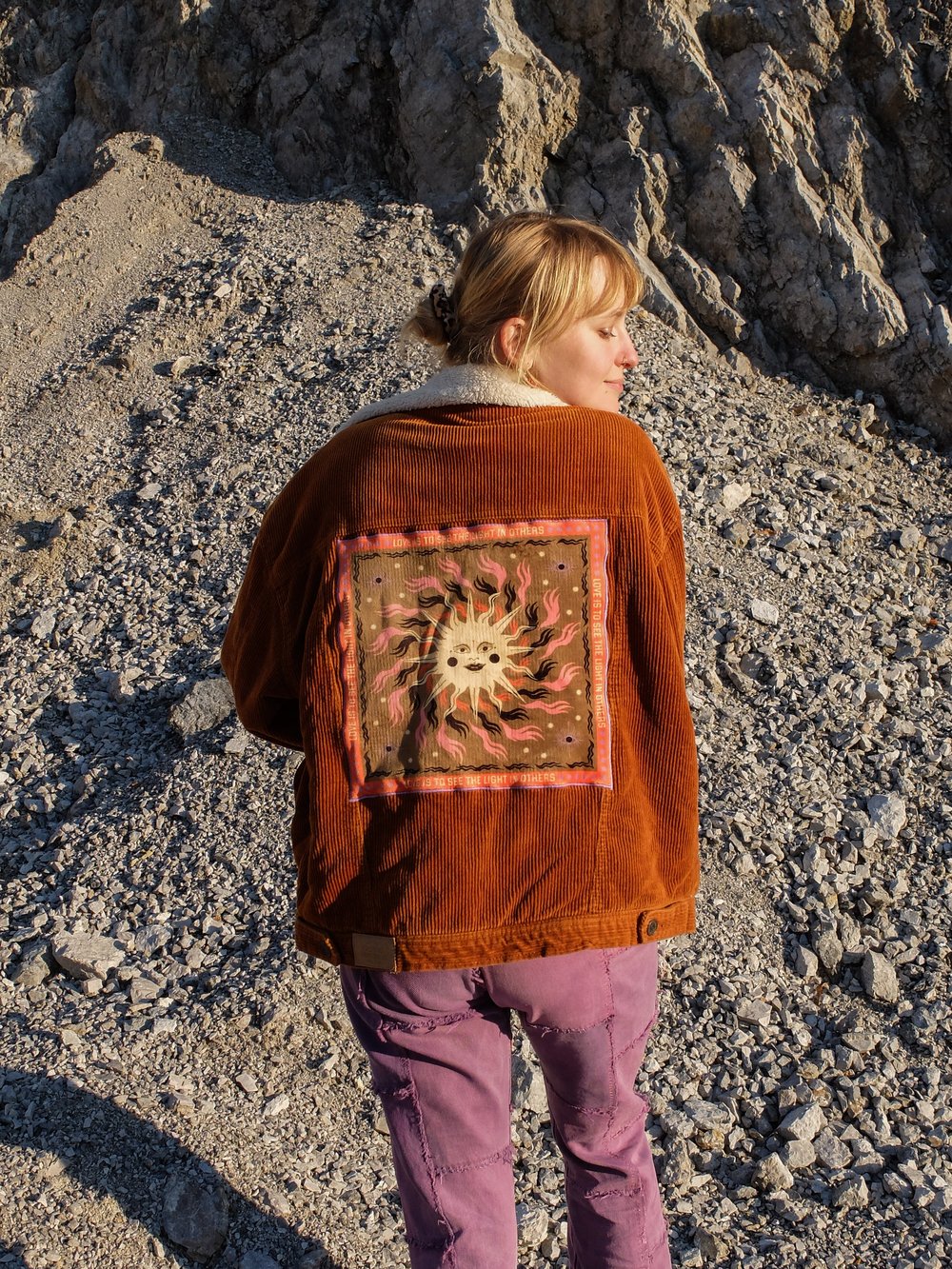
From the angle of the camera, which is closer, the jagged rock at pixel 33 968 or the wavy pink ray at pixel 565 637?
the wavy pink ray at pixel 565 637

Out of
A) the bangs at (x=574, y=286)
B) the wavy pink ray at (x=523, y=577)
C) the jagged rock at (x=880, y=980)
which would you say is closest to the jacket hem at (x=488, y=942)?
the wavy pink ray at (x=523, y=577)

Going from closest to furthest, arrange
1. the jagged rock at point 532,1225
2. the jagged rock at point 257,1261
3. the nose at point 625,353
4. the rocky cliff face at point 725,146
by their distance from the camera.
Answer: the nose at point 625,353 < the jagged rock at point 257,1261 < the jagged rock at point 532,1225 < the rocky cliff face at point 725,146

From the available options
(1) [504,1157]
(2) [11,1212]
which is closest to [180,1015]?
(2) [11,1212]

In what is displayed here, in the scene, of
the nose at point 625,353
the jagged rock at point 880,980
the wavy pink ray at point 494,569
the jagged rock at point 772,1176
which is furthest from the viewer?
the jagged rock at point 880,980

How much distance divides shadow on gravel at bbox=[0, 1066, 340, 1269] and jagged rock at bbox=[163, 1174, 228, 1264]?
2 cm

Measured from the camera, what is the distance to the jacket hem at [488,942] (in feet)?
5.33

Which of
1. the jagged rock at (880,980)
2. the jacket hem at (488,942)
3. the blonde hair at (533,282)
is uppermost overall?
the blonde hair at (533,282)

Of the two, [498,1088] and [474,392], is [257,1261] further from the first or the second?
[474,392]

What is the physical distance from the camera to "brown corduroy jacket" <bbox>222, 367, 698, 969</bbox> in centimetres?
161

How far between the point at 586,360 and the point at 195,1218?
81.4 inches

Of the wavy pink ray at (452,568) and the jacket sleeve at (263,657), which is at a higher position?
the wavy pink ray at (452,568)

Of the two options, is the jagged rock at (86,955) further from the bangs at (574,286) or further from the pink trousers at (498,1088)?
the bangs at (574,286)

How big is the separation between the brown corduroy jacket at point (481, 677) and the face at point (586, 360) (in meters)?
0.08

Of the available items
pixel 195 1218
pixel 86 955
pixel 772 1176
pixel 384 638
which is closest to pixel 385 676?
pixel 384 638
